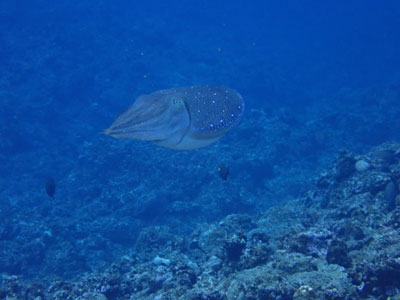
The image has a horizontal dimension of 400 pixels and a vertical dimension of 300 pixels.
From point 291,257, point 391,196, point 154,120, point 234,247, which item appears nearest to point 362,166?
point 391,196

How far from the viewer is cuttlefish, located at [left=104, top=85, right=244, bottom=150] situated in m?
2.78

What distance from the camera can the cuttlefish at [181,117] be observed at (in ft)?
9.11

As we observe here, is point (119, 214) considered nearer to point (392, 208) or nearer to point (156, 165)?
point (156, 165)

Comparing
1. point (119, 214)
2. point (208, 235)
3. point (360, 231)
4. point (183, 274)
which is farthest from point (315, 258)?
point (119, 214)

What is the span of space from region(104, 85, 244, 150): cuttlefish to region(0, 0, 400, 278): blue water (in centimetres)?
101

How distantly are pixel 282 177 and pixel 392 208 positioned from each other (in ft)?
34.7

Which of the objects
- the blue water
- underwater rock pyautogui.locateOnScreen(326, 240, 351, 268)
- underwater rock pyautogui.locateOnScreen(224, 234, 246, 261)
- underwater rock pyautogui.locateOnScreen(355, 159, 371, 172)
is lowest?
the blue water

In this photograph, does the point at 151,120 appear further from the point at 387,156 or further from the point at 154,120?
the point at 387,156

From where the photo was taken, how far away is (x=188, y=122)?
3.17 metres

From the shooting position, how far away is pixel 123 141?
18969 mm

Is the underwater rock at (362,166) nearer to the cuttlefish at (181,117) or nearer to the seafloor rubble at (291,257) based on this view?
the seafloor rubble at (291,257)

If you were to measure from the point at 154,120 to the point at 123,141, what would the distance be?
16.9 meters

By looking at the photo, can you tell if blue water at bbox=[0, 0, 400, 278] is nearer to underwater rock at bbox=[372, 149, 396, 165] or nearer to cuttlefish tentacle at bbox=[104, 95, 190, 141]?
cuttlefish tentacle at bbox=[104, 95, 190, 141]

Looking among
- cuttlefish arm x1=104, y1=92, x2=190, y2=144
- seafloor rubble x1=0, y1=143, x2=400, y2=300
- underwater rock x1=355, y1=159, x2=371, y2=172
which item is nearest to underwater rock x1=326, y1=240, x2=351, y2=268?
seafloor rubble x1=0, y1=143, x2=400, y2=300
